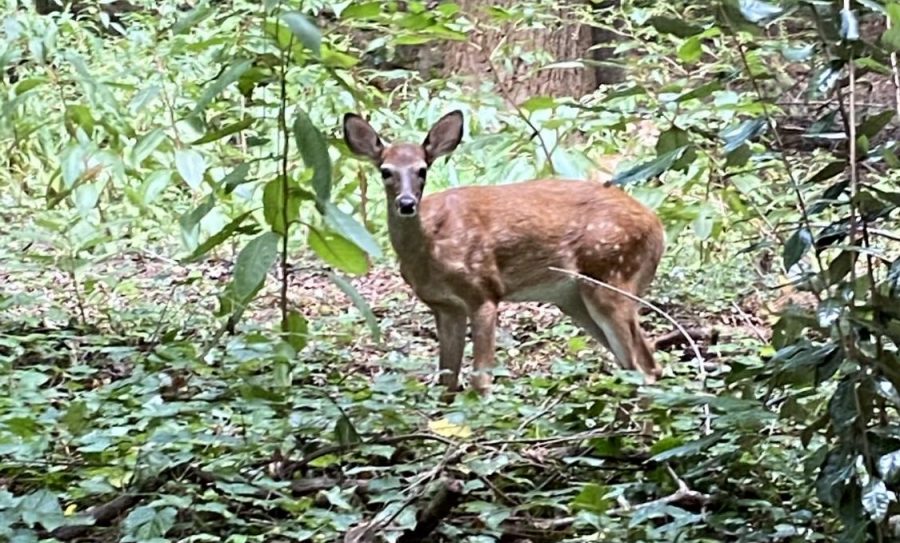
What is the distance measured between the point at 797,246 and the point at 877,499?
544 mm

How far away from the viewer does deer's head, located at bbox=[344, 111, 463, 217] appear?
589 centimetres

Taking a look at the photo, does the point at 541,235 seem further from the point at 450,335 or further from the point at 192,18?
the point at 192,18

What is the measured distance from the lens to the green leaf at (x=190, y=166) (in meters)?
4.86

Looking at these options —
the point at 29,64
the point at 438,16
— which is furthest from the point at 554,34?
the point at 438,16

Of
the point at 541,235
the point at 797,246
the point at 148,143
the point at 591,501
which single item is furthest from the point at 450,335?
the point at 797,246

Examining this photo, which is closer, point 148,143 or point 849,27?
point 849,27

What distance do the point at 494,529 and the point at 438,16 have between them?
89.5 inches

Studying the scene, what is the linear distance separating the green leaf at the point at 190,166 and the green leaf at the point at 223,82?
99 centimetres

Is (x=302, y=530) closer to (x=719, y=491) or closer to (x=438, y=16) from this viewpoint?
(x=719, y=491)

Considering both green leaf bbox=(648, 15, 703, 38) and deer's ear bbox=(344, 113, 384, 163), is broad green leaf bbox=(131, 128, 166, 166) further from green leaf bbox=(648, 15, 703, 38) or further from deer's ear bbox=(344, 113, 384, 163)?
green leaf bbox=(648, 15, 703, 38)

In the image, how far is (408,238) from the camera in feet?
20.6

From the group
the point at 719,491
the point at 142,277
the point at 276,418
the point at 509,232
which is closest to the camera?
the point at 719,491

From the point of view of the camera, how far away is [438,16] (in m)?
4.88

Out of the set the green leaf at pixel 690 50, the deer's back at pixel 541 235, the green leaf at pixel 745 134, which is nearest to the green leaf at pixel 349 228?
the green leaf at pixel 690 50
